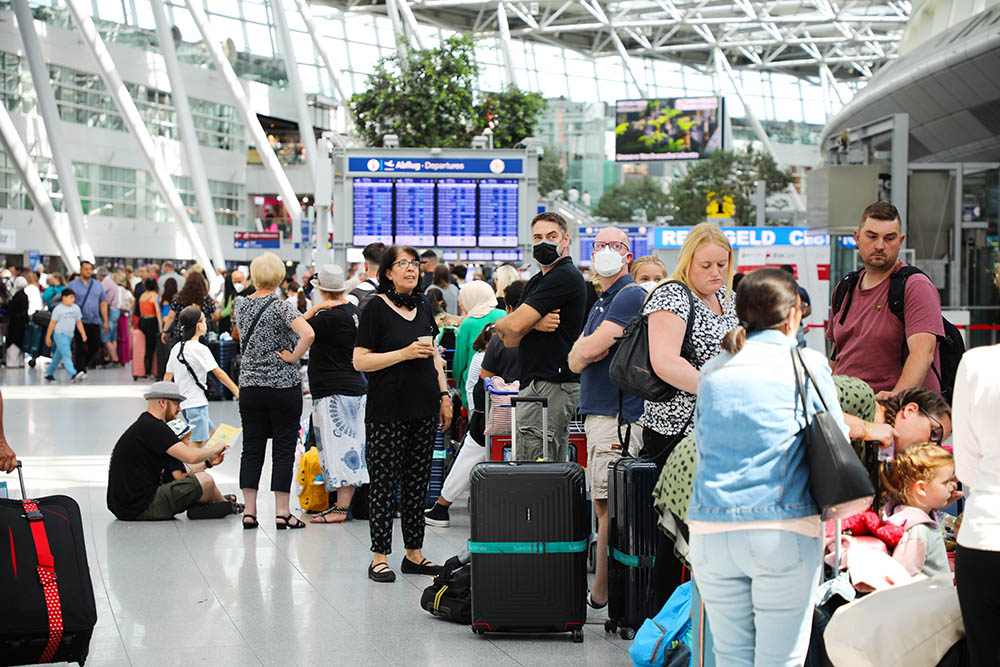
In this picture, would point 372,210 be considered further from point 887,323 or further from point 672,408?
point 672,408

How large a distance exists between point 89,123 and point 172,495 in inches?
1624

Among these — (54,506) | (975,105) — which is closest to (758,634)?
(54,506)

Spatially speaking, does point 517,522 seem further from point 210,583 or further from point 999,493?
point 999,493

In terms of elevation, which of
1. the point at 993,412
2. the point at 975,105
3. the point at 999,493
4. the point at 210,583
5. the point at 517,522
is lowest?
the point at 210,583

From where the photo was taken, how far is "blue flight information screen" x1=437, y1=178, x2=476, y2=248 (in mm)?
19203

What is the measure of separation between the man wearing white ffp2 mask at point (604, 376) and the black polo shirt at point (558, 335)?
12.1 inches

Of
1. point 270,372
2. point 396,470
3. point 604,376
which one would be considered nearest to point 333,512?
point 270,372

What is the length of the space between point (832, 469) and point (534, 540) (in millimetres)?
2471

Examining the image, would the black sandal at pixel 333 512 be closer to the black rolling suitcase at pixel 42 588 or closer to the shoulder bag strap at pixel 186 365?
the shoulder bag strap at pixel 186 365

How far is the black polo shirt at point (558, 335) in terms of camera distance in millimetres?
6312

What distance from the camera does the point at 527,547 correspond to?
18.3ft

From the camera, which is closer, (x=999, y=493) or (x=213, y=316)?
(x=999, y=493)

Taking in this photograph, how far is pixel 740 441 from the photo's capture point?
344 cm

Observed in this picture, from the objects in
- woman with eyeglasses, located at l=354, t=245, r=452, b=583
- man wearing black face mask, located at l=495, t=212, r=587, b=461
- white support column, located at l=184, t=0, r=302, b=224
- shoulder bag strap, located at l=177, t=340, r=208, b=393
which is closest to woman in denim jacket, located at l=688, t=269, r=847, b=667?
man wearing black face mask, located at l=495, t=212, r=587, b=461
